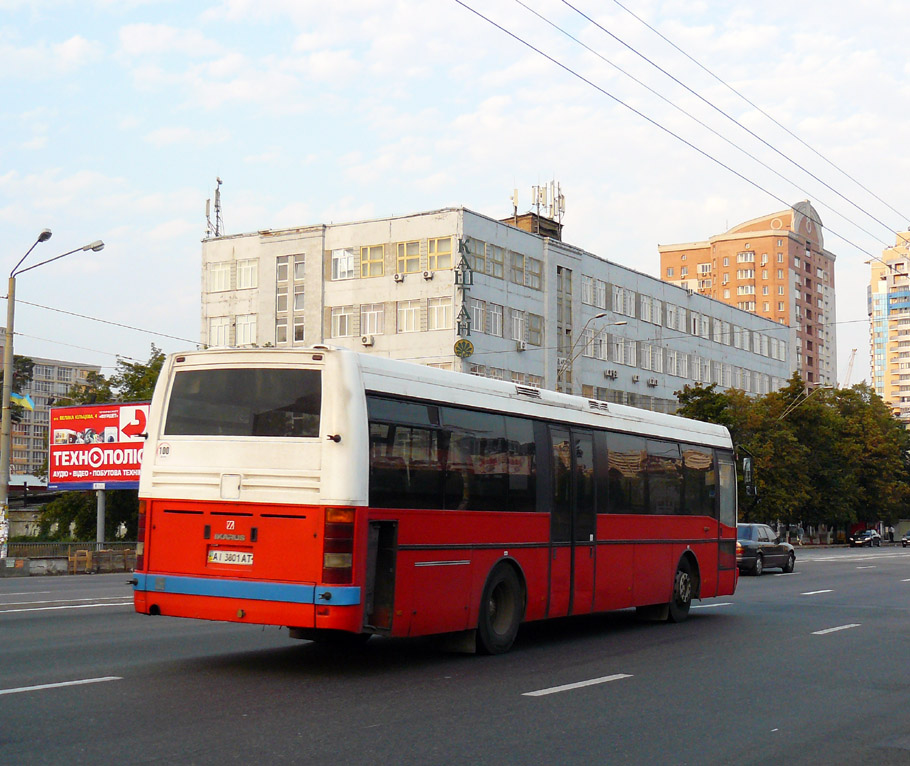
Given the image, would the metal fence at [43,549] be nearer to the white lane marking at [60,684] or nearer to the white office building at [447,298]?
the white office building at [447,298]

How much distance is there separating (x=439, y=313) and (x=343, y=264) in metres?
7.30

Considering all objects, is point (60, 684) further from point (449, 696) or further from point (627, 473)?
point (627, 473)

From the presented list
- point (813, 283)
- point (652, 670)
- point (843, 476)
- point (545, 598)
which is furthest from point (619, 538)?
point (813, 283)

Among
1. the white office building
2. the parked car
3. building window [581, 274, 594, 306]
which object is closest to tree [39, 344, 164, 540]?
the white office building

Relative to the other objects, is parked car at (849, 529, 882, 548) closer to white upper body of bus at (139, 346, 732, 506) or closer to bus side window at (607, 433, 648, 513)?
bus side window at (607, 433, 648, 513)

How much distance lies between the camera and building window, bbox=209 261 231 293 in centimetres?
6912

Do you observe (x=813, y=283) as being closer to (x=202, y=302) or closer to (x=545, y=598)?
(x=202, y=302)

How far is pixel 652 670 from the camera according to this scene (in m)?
11.7

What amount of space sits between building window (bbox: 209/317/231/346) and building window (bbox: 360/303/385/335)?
9.03 meters

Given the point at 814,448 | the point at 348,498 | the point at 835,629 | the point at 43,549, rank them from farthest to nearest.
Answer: the point at 814,448
the point at 43,549
the point at 835,629
the point at 348,498

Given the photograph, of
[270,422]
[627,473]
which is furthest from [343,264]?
[270,422]

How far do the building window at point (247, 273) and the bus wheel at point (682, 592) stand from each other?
53.2 m

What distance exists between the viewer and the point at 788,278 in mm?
146625

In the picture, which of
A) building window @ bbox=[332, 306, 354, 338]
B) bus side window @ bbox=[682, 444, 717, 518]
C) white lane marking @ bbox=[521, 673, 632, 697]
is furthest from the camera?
building window @ bbox=[332, 306, 354, 338]
